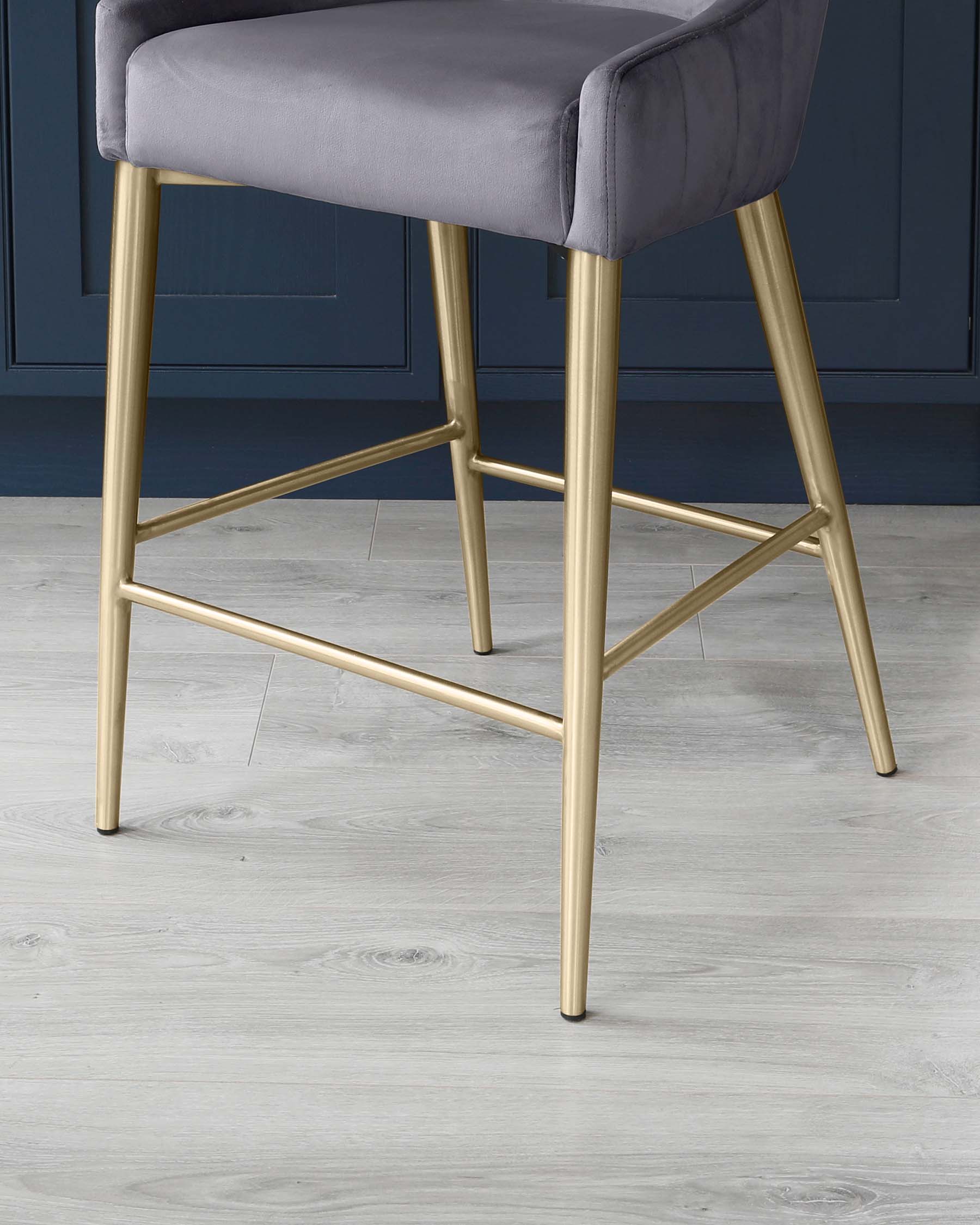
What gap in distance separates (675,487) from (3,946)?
115 cm

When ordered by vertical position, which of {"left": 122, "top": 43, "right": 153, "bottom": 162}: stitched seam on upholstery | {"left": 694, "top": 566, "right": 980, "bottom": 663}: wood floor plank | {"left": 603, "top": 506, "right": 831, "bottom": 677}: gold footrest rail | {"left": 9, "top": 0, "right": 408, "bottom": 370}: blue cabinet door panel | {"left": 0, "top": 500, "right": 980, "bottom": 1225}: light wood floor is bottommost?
{"left": 694, "top": 566, "right": 980, "bottom": 663}: wood floor plank

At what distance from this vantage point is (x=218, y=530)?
184 centimetres

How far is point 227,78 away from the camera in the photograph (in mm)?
915

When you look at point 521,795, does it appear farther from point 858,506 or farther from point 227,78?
point 858,506

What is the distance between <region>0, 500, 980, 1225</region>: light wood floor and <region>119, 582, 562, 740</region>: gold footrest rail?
183 millimetres

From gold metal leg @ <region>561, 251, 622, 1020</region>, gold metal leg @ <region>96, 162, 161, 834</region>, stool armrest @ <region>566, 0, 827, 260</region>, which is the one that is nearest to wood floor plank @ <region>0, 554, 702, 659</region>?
gold metal leg @ <region>96, 162, 161, 834</region>

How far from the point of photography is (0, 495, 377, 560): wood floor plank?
5.82 ft

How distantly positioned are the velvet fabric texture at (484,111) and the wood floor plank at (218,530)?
2.64ft

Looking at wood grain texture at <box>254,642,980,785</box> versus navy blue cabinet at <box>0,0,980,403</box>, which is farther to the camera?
navy blue cabinet at <box>0,0,980,403</box>

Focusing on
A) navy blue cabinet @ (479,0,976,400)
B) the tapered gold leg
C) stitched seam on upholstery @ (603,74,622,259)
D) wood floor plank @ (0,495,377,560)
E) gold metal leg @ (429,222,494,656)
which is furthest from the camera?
wood floor plank @ (0,495,377,560)

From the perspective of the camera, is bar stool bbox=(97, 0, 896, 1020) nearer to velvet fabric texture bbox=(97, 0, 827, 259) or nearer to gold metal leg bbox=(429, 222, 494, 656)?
velvet fabric texture bbox=(97, 0, 827, 259)

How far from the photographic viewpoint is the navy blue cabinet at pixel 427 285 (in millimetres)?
1701

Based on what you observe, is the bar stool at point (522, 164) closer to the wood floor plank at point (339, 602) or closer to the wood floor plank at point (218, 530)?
the wood floor plank at point (339, 602)

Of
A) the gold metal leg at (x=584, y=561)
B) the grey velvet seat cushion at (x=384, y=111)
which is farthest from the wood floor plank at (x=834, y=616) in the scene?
the grey velvet seat cushion at (x=384, y=111)
